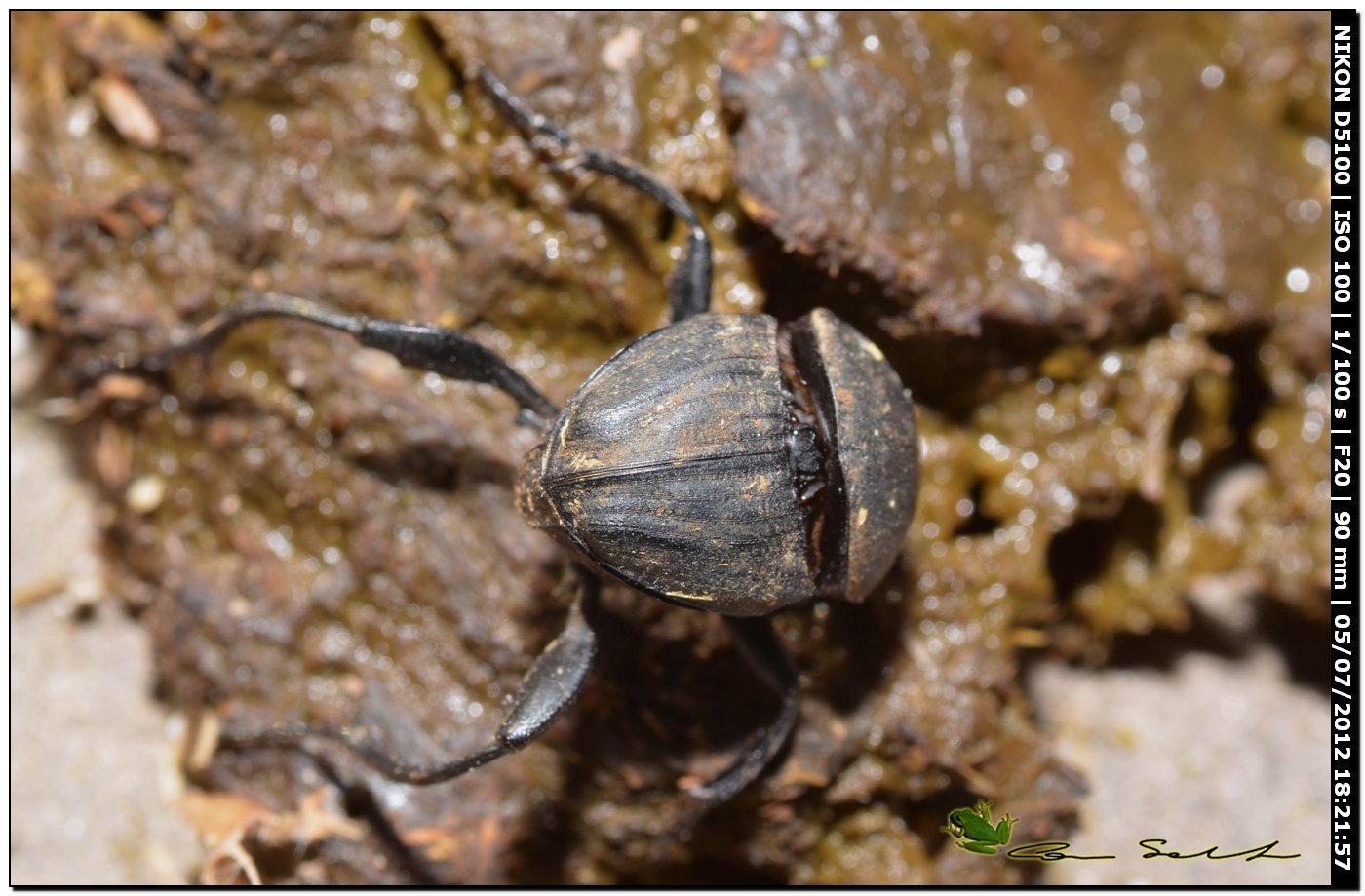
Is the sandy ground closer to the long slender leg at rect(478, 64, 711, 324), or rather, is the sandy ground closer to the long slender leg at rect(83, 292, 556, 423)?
the long slender leg at rect(83, 292, 556, 423)

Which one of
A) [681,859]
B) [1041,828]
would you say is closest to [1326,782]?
[1041,828]

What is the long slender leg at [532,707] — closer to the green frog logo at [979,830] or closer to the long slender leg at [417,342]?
the long slender leg at [417,342]

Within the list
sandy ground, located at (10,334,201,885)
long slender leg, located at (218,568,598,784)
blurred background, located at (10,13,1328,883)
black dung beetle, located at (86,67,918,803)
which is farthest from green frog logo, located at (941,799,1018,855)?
sandy ground, located at (10,334,201,885)

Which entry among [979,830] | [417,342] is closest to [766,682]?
[979,830]

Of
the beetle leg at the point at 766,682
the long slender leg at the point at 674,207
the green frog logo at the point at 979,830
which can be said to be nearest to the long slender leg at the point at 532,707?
the beetle leg at the point at 766,682

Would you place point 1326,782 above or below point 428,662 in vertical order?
above

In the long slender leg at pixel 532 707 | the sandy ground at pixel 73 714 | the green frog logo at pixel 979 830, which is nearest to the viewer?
the long slender leg at pixel 532 707

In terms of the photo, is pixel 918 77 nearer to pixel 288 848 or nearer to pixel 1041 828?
pixel 1041 828
